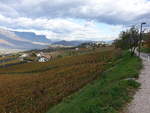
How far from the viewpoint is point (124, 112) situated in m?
6.80

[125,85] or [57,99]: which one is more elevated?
[125,85]

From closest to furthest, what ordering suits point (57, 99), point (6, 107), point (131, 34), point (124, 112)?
1. point (124, 112)
2. point (57, 99)
3. point (6, 107)
4. point (131, 34)

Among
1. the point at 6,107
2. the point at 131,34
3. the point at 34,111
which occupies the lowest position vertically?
the point at 6,107

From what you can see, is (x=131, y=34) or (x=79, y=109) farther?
(x=131, y=34)

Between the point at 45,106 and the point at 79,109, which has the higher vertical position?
the point at 79,109

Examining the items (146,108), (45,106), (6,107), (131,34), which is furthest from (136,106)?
(131,34)

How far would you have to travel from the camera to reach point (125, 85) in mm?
10359

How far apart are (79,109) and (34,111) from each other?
6931mm

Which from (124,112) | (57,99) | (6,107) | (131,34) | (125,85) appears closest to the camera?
(124,112)

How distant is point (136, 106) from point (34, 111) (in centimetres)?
878

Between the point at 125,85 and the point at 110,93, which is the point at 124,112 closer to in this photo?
the point at 110,93

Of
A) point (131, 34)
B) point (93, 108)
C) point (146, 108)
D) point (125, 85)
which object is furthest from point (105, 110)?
point (131, 34)

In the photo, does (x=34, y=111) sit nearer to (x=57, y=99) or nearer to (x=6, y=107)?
(x=57, y=99)

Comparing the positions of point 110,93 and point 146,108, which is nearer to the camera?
point 146,108
